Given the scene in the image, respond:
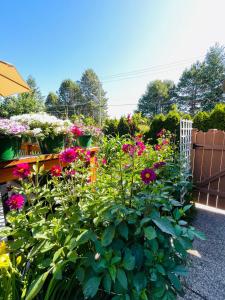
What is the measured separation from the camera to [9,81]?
246 centimetres

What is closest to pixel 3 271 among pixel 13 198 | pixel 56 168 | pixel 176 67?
pixel 13 198

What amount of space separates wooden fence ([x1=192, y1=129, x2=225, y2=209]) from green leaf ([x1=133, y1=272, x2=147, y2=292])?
111 inches

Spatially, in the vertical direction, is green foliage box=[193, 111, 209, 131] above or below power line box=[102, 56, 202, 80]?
below

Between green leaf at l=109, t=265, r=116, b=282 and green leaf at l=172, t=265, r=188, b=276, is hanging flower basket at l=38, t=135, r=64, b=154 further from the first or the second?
green leaf at l=172, t=265, r=188, b=276

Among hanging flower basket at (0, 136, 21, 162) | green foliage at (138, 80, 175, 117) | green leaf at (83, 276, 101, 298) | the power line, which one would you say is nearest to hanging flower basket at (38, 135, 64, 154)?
hanging flower basket at (0, 136, 21, 162)

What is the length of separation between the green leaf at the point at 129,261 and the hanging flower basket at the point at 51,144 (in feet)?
3.60

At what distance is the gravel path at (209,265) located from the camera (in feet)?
4.58

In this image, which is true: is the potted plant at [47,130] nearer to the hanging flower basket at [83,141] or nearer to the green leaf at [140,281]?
the hanging flower basket at [83,141]

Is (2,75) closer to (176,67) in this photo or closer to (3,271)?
(3,271)

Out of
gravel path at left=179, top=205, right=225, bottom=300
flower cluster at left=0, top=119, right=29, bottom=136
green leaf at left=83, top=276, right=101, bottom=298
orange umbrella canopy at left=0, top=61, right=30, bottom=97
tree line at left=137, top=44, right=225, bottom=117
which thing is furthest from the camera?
tree line at left=137, top=44, right=225, bottom=117

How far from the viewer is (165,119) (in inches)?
234

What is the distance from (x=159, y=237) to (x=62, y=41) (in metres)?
11.0

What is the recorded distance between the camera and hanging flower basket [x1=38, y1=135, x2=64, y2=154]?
1548mm

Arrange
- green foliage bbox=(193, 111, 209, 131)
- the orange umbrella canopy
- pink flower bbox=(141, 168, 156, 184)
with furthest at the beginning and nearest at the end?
green foliage bbox=(193, 111, 209, 131), the orange umbrella canopy, pink flower bbox=(141, 168, 156, 184)
